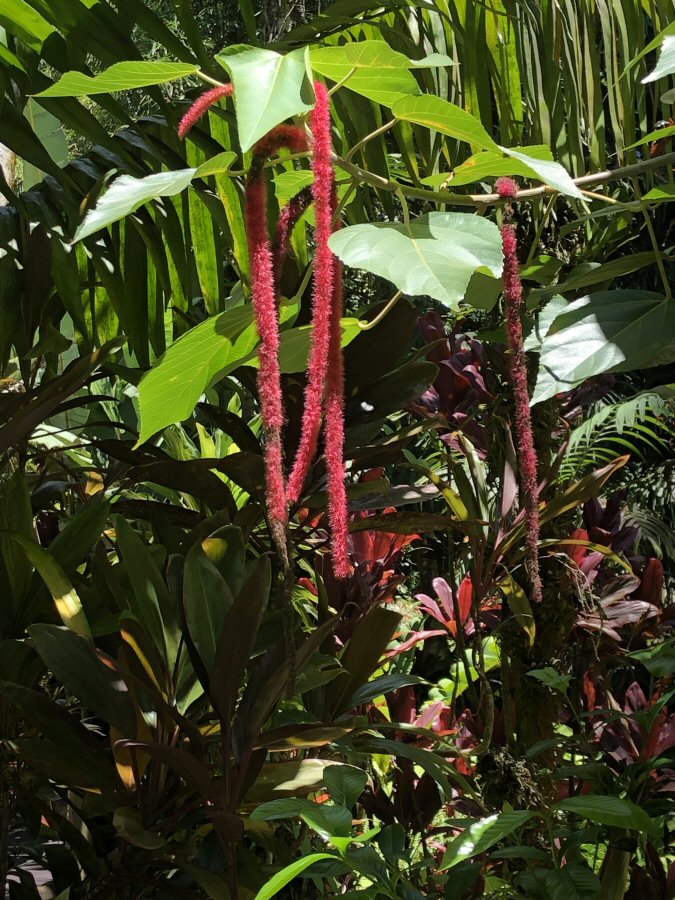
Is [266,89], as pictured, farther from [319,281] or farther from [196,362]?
[196,362]

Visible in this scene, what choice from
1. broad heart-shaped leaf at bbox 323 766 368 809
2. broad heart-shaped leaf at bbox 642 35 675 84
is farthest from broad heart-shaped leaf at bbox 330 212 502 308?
broad heart-shaped leaf at bbox 323 766 368 809

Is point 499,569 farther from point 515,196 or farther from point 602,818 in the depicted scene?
point 515,196

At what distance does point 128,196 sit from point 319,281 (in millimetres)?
112

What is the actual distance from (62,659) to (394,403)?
40 cm

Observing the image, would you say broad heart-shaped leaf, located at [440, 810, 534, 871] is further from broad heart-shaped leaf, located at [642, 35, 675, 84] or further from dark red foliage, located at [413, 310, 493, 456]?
dark red foliage, located at [413, 310, 493, 456]

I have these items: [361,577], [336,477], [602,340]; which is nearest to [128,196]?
[336,477]

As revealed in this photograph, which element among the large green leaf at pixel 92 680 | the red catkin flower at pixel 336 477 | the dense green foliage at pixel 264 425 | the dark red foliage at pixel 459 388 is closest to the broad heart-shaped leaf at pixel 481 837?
the dense green foliage at pixel 264 425

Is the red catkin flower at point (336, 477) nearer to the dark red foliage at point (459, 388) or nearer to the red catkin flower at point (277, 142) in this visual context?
the red catkin flower at point (277, 142)

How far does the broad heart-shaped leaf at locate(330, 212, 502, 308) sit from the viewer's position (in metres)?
0.30

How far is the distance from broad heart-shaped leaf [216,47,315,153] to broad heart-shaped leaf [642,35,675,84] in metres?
0.17

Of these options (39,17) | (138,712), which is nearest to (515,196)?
(39,17)

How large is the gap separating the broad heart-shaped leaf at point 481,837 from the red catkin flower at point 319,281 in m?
0.41

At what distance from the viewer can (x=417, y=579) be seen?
386 cm

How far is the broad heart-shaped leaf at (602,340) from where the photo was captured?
1.64ft
